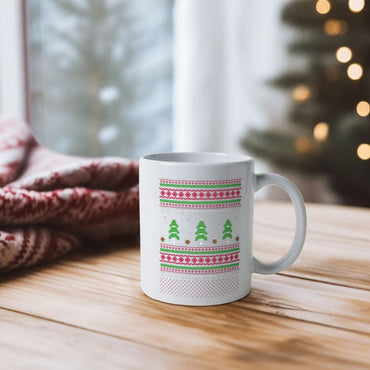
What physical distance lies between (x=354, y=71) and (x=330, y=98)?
0.39ft

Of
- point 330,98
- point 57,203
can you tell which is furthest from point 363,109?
point 57,203

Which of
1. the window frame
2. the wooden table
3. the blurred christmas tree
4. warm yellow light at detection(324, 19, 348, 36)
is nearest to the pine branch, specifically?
the blurred christmas tree

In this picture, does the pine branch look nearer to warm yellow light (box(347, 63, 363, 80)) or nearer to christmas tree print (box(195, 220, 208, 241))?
warm yellow light (box(347, 63, 363, 80))

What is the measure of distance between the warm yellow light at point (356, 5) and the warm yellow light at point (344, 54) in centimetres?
12

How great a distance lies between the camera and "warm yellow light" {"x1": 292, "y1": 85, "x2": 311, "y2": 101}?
1.98 meters

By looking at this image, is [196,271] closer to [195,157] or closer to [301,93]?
[195,157]

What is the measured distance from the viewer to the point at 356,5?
1.81 meters

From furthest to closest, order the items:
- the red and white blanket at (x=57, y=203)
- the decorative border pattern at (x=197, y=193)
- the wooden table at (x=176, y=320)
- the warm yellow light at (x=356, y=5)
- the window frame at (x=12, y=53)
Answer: the window frame at (x=12, y=53)
the warm yellow light at (x=356, y=5)
the red and white blanket at (x=57, y=203)
the decorative border pattern at (x=197, y=193)
the wooden table at (x=176, y=320)

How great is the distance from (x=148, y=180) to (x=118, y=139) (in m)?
1.82

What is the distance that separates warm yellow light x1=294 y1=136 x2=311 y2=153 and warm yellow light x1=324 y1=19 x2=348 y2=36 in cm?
37

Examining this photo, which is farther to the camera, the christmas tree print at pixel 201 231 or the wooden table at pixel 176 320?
the christmas tree print at pixel 201 231

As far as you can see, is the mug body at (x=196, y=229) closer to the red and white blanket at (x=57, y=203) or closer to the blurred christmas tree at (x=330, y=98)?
the red and white blanket at (x=57, y=203)

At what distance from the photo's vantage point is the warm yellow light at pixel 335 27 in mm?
1857

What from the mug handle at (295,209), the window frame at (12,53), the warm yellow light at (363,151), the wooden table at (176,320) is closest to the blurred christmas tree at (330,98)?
the warm yellow light at (363,151)
